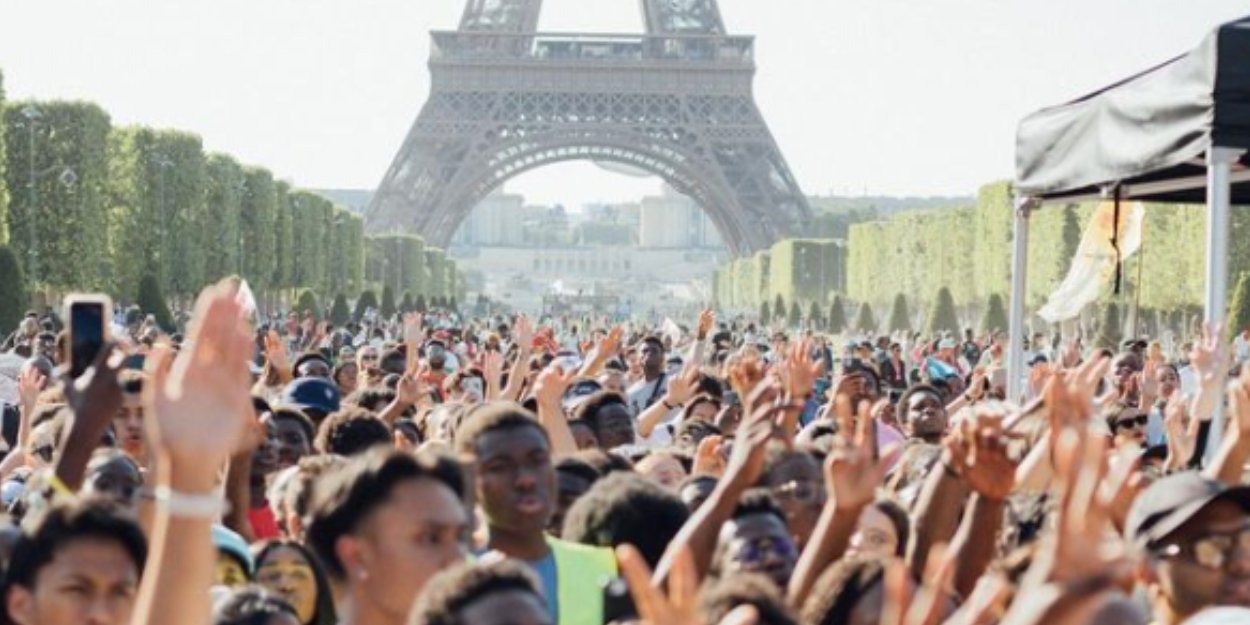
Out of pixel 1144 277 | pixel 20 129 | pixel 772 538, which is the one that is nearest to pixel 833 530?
pixel 772 538

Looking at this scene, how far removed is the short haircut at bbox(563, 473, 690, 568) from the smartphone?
1.51m

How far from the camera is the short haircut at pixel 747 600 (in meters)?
4.58

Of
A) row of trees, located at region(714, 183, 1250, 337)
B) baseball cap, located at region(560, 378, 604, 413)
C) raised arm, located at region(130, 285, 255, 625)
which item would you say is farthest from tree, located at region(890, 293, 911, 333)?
raised arm, located at region(130, 285, 255, 625)

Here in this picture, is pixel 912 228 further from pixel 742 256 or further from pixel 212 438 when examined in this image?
pixel 212 438

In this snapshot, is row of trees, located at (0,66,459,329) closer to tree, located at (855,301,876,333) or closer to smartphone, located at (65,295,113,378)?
tree, located at (855,301,876,333)

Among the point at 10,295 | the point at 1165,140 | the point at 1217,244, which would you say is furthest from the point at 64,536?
the point at 10,295

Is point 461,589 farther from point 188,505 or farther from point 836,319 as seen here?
point 836,319

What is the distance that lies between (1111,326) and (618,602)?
34673 mm

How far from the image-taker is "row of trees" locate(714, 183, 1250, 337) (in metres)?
50.3

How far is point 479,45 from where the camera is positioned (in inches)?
3376

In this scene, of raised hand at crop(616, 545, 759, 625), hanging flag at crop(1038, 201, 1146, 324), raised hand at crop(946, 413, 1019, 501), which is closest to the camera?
raised hand at crop(616, 545, 759, 625)

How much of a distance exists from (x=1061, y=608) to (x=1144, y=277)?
48463 mm

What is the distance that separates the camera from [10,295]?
123 ft

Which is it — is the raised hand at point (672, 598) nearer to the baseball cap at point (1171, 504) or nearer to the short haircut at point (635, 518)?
the baseball cap at point (1171, 504)
